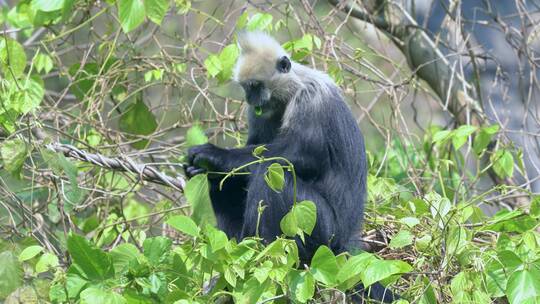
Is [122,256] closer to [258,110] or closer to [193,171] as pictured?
[193,171]

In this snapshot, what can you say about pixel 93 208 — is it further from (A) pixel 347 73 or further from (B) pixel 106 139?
(A) pixel 347 73

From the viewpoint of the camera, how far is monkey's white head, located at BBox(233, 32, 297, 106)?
4699 millimetres

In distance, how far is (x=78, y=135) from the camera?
5328mm

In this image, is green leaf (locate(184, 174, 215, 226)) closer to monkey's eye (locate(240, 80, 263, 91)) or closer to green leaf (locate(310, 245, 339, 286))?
green leaf (locate(310, 245, 339, 286))

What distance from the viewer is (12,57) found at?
13.7 feet

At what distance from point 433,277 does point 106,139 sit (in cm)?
263

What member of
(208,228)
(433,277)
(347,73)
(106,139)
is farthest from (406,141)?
(208,228)

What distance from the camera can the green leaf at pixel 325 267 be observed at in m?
3.20

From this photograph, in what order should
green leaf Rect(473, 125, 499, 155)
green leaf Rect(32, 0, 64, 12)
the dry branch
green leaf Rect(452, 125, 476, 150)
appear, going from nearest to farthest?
green leaf Rect(32, 0, 64, 12) → green leaf Rect(452, 125, 476, 150) → green leaf Rect(473, 125, 499, 155) → the dry branch

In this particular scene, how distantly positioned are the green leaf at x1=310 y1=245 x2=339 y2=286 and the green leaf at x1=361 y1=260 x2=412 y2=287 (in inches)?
6.3

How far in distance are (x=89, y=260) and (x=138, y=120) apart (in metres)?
2.38

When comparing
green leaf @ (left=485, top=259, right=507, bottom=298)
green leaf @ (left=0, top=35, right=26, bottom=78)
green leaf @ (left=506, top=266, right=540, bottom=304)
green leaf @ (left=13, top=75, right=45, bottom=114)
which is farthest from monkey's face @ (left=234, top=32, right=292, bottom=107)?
green leaf @ (left=506, top=266, right=540, bottom=304)

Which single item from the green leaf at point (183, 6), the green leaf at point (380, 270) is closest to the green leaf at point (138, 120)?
the green leaf at point (183, 6)

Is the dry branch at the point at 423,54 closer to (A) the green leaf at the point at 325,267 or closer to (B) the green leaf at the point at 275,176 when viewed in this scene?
(B) the green leaf at the point at 275,176
